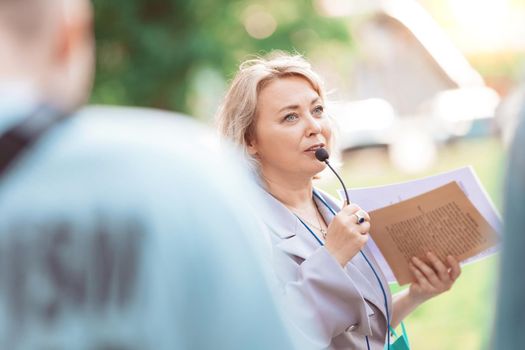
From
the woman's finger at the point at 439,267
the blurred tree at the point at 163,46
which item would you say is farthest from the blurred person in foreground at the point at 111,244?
the blurred tree at the point at 163,46

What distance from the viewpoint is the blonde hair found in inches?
102

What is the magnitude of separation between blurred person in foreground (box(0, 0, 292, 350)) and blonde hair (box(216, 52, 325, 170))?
147 centimetres

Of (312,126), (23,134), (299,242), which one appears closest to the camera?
(23,134)

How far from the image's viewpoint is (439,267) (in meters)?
2.57

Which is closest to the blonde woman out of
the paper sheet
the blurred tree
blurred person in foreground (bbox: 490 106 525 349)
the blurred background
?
the paper sheet

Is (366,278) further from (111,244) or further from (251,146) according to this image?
(111,244)

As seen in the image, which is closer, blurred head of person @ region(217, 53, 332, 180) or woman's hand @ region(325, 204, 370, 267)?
woman's hand @ region(325, 204, 370, 267)

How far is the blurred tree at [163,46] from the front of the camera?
1394 cm

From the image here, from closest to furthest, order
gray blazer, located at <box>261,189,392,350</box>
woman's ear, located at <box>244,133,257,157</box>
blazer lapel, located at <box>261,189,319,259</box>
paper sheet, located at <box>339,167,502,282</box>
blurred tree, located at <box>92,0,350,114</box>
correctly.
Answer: gray blazer, located at <box>261,189,392,350</box>, blazer lapel, located at <box>261,189,319,259</box>, paper sheet, located at <box>339,167,502,282</box>, woman's ear, located at <box>244,133,257,157</box>, blurred tree, located at <box>92,0,350,114</box>

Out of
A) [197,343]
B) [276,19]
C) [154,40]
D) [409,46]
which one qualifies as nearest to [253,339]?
[197,343]

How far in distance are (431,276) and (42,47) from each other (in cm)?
168

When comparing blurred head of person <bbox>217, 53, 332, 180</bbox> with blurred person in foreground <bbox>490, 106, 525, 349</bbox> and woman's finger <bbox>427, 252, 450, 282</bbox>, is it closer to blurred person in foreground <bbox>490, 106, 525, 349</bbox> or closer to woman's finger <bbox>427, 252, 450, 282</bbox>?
woman's finger <bbox>427, 252, 450, 282</bbox>

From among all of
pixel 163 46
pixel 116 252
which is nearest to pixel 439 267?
pixel 116 252

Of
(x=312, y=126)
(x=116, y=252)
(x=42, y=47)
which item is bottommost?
(x=116, y=252)
